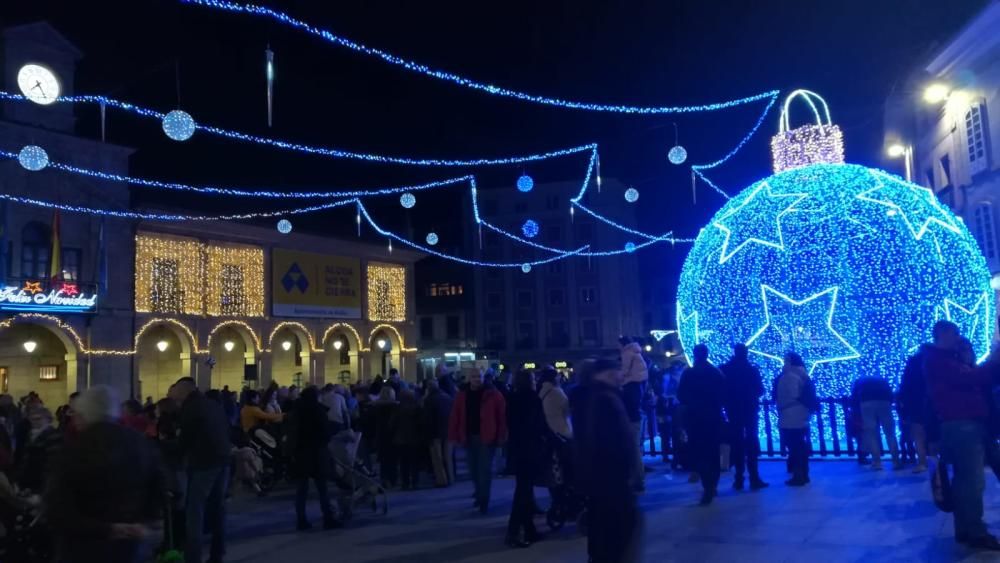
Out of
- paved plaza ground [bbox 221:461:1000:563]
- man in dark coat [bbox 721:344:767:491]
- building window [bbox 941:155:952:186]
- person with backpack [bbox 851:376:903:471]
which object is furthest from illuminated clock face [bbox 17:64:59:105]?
building window [bbox 941:155:952:186]

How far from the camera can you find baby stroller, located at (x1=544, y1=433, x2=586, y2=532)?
8141 millimetres

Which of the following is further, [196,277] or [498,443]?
[196,277]

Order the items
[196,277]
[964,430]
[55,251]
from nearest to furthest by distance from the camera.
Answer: [964,430] < [55,251] < [196,277]

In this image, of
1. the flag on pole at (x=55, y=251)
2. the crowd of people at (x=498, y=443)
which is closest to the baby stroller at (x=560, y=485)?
the crowd of people at (x=498, y=443)

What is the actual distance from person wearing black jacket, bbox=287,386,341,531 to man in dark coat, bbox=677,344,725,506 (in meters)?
4.14

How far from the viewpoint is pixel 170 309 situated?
2734 cm

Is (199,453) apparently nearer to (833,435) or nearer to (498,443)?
(498,443)

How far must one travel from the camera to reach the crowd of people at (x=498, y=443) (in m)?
4.11

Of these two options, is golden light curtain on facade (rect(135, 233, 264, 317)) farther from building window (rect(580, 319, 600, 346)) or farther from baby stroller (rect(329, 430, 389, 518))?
building window (rect(580, 319, 600, 346))

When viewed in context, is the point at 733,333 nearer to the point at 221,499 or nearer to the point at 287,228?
the point at 221,499

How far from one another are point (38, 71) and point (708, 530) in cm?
2376

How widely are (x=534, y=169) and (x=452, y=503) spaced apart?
138 feet

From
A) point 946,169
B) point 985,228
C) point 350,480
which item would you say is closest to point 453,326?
point 946,169

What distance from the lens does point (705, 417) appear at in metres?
9.09
